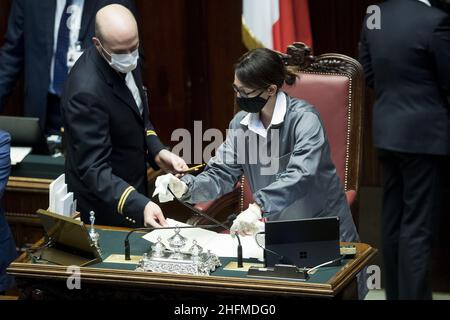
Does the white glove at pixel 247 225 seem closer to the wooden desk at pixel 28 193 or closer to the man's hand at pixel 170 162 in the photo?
the man's hand at pixel 170 162

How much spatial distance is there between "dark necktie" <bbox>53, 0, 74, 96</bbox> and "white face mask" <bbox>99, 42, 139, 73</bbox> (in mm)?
1225

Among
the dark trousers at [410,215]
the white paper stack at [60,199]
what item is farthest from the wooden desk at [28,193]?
the dark trousers at [410,215]

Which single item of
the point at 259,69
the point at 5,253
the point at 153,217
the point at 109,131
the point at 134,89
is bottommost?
the point at 5,253

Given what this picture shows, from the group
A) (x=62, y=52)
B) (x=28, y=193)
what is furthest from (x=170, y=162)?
(x=62, y=52)

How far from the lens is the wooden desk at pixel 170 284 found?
365cm

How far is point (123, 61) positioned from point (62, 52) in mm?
1325

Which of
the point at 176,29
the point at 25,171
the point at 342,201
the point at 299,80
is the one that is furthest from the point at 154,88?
the point at 342,201

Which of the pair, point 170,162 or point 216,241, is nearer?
point 216,241

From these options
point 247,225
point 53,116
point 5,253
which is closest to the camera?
point 247,225

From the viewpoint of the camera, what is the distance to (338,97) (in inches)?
187

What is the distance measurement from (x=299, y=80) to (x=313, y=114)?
0.51 meters

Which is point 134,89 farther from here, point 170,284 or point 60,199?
point 170,284

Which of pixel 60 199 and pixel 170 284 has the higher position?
pixel 60 199

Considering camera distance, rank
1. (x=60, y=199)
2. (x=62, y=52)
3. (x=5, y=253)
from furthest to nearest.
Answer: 1. (x=62, y=52)
2. (x=5, y=253)
3. (x=60, y=199)
